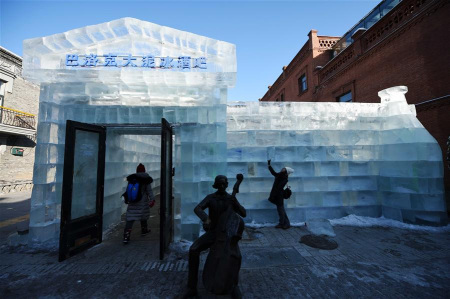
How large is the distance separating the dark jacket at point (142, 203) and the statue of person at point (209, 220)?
2.60 meters

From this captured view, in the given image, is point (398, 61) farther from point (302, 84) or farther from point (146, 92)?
point (146, 92)

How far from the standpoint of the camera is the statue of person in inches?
108

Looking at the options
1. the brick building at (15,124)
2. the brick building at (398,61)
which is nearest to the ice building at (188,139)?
the brick building at (398,61)

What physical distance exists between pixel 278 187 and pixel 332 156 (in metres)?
2.18

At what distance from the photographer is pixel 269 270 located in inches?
140

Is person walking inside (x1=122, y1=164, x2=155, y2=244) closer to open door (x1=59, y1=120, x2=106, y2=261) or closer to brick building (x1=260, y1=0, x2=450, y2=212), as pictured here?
A: open door (x1=59, y1=120, x2=106, y2=261)

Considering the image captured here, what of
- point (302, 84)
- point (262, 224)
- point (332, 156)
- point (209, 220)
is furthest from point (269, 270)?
point (302, 84)

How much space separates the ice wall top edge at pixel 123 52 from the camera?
4910 mm

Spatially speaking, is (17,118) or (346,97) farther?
(17,118)

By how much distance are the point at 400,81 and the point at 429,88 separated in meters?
1.27

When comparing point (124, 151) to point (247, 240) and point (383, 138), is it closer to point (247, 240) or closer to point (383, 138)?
point (247, 240)

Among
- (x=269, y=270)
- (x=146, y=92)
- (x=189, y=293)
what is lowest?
(x=269, y=270)

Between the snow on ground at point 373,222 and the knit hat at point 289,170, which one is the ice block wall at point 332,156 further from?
the knit hat at point 289,170

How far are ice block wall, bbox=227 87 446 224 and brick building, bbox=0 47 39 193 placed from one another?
1338cm
